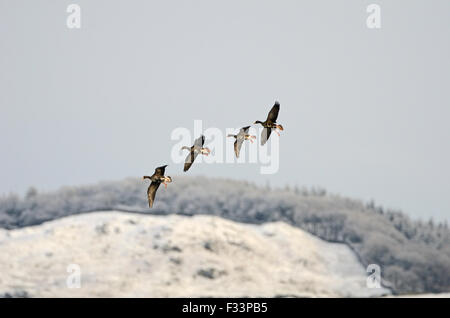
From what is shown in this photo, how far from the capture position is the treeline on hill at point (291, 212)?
99.4 metres

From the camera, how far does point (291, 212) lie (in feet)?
344

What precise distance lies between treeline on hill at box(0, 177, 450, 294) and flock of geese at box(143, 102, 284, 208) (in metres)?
60.2

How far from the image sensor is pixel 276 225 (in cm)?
10356

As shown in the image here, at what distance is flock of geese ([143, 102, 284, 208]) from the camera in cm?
3719

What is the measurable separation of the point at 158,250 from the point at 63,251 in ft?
32.4

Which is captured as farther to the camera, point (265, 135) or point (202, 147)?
point (265, 135)

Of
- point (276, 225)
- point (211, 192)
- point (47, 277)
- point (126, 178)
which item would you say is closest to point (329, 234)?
point (276, 225)

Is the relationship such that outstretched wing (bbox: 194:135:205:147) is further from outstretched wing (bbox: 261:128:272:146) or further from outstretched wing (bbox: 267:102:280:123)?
outstretched wing (bbox: 267:102:280:123)

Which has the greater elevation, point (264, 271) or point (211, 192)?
point (211, 192)

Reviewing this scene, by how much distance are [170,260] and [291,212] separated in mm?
16161
